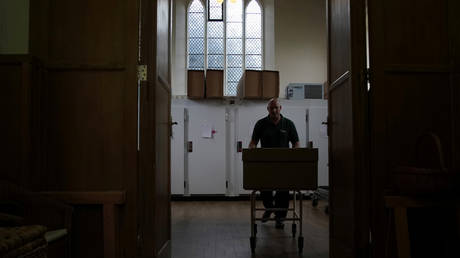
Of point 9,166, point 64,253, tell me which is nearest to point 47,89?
point 9,166

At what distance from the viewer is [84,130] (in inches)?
86.7

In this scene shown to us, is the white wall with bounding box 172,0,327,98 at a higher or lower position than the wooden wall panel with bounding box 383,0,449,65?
higher

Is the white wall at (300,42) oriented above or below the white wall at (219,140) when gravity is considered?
above

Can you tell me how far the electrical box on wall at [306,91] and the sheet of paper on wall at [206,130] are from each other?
1.62 meters

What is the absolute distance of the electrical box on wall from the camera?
22.2ft

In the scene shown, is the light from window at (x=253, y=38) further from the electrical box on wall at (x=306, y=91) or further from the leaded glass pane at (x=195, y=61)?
the electrical box on wall at (x=306, y=91)

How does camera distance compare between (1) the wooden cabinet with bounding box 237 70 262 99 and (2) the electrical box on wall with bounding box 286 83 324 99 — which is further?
(2) the electrical box on wall with bounding box 286 83 324 99

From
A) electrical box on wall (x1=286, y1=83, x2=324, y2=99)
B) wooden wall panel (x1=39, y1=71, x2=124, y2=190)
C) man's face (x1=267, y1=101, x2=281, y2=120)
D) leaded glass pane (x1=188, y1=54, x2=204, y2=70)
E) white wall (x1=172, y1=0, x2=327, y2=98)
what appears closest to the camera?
wooden wall panel (x1=39, y1=71, x2=124, y2=190)

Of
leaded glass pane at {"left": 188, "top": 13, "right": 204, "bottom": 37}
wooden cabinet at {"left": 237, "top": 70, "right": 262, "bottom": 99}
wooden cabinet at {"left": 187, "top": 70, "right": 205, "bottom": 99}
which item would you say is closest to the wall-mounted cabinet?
wooden cabinet at {"left": 237, "top": 70, "right": 262, "bottom": 99}

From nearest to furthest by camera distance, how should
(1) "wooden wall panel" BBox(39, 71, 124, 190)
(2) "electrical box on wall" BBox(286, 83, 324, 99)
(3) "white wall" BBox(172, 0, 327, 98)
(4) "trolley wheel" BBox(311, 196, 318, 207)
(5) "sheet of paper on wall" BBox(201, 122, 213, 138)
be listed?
(1) "wooden wall panel" BBox(39, 71, 124, 190) → (4) "trolley wheel" BBox(311, 196, 318, 207) → (5) "sheet of paper on wall" BBox(201, 122, 213, 138) → (2) "electrical box on wall" BBox(286, 83, 324, 99) → (3) "white wall" BBox(172, 0, 327, 98)

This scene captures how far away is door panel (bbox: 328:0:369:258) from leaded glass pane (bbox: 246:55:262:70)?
5.39m

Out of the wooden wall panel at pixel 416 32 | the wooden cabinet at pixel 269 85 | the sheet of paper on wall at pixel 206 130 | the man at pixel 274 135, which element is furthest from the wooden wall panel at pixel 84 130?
the wooden cabinet at pixel 269 85

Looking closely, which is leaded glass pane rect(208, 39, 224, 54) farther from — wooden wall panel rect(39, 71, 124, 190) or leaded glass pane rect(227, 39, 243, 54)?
wooden wall panel rect(39, 71, 124, 190)

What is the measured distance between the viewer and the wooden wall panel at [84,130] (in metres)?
2.19
